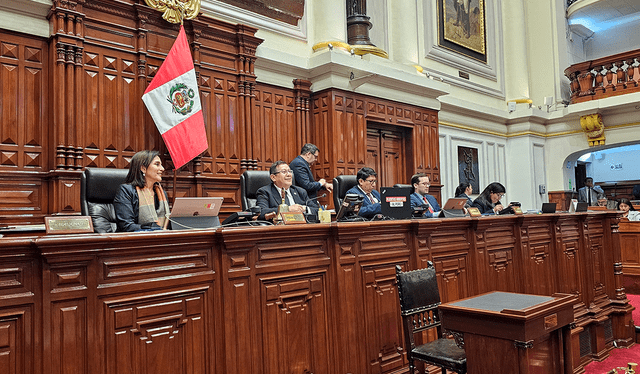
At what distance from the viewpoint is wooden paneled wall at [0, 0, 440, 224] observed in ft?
13.6

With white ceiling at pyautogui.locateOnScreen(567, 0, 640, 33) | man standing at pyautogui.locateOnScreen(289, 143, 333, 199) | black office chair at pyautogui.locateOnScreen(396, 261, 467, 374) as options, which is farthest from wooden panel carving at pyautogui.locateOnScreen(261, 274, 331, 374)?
white ceiling at pyautogui.locateOnScreen(567, 0, 640, 33)

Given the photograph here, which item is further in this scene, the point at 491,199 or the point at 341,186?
the point at 491,199

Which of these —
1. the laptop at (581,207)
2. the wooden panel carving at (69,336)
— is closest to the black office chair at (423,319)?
the wooden panel carving at (69,336)

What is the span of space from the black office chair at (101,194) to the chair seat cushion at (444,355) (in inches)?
83.3

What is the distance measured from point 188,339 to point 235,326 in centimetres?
21

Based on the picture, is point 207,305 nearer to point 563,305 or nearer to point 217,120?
point 563,305

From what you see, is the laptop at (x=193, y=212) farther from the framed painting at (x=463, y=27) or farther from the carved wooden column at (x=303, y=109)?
the framed painting at (x=463, y=27)

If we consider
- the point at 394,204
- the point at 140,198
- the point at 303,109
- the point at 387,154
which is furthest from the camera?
the point at 387,154

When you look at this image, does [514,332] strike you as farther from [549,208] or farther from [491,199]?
[491,199]

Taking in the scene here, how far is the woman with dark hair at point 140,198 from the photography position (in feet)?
9.89

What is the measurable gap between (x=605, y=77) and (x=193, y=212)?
9757 mm

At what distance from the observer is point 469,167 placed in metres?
9.34

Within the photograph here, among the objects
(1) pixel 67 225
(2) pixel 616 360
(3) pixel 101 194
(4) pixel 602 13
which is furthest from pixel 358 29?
(4) pixel 602 13

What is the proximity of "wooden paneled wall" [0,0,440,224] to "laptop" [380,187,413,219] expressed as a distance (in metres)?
2.33
